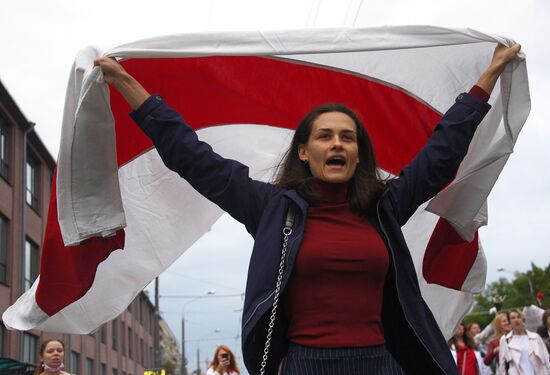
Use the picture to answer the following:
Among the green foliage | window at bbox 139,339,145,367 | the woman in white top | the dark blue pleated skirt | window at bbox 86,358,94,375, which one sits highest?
the green foliage

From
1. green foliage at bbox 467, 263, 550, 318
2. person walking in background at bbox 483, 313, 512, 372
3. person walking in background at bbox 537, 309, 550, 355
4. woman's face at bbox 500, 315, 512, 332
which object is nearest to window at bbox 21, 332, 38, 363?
person walking in background at bbox 483, 313, 512, 372

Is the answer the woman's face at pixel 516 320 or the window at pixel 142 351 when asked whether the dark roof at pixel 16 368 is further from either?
the window at pixel 142 351

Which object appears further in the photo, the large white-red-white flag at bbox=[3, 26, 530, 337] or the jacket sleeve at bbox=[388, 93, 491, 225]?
the large white-red-white flag at bbox=[3, 26, 530, 337]

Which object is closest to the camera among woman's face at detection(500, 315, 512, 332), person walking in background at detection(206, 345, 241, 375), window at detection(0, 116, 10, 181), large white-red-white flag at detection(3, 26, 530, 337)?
large white-red-white flag at detection(3, 26, 530, 337)

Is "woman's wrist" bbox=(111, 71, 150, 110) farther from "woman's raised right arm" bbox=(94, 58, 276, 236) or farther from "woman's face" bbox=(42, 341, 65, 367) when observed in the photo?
"woman's face" bbox=(42, 341, 65, 367)

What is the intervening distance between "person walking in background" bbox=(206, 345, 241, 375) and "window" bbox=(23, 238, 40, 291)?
2186 cm

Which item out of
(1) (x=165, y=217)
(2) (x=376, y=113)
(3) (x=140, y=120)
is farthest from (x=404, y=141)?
(3) (x=140, y=120)

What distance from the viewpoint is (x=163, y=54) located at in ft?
13.2

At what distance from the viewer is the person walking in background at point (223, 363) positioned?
11.1 metres

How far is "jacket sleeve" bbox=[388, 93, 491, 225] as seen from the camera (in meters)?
3.54

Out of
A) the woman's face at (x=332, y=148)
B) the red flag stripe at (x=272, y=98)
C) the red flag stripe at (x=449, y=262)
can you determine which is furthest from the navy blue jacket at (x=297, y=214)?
the red flag stripe at (x=272, y=98)

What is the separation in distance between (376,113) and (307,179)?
1829 mm

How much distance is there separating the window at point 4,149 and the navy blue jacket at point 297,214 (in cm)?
2711

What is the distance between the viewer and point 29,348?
31172 mm
